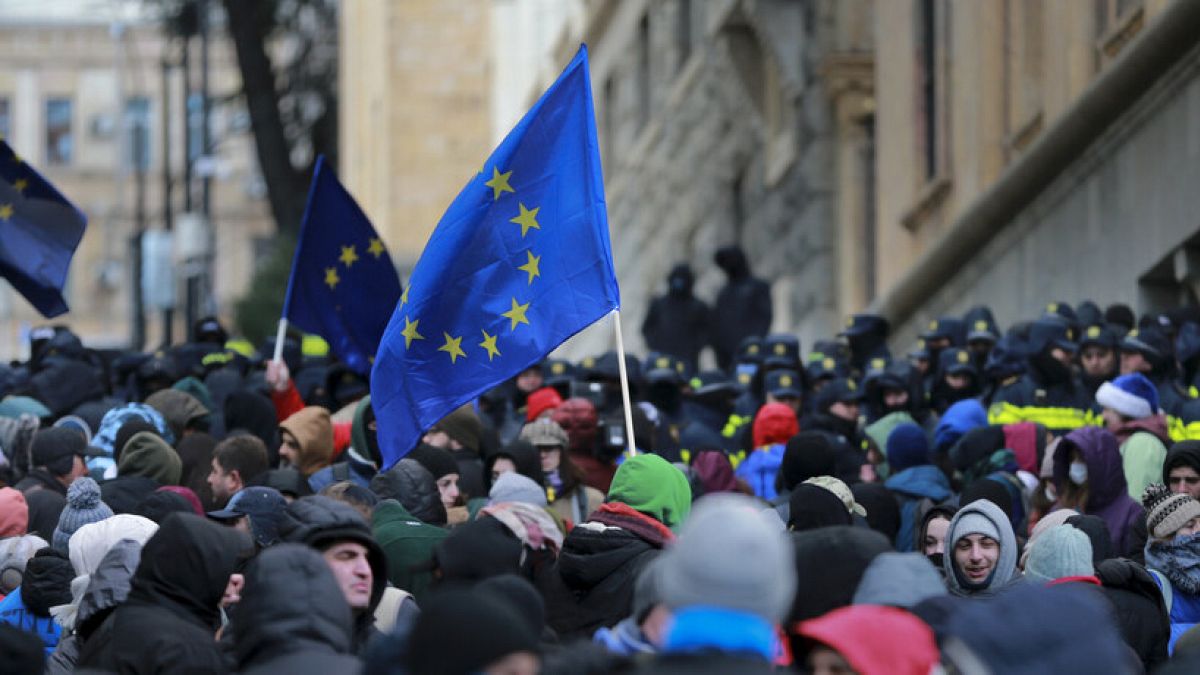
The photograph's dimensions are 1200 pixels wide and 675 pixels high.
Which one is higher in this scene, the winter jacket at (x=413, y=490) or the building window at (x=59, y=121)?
the building window at (x=59, y=121)

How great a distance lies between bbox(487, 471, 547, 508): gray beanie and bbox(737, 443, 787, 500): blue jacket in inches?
102

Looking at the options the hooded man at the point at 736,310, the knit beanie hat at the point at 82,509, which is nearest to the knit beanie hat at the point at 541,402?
the knit beanie hat at the point at 82,509

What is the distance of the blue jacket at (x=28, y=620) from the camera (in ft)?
33.2

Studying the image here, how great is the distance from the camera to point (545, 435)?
44.1ft

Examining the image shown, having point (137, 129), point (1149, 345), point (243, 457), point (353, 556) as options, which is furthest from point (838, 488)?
point (137, 129)

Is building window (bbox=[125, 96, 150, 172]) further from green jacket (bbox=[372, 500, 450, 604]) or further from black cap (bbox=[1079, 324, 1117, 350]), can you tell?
green jacket (bbox=[372, 500, 450, 604])

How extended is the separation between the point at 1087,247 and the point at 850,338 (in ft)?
7.65

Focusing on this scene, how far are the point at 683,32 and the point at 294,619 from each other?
2849 centimetres

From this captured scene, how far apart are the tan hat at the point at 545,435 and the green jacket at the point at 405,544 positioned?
2.81 m

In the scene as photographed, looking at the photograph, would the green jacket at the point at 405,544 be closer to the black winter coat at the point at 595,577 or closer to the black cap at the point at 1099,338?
the black winter coat at the point at 595,577

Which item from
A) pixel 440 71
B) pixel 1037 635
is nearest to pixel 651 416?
pixel 1037 635

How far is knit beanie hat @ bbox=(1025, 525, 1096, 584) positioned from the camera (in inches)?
394

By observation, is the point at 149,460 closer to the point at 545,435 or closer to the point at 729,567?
the point at 545,435

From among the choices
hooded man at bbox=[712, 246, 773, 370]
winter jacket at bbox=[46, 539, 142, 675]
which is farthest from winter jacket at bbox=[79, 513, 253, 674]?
hooded man at bbox=[712, 246, 773, 370]
